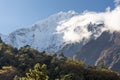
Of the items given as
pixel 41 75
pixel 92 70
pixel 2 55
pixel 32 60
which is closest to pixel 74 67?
pixel 92 70

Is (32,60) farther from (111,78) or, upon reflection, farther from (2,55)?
(111,78)

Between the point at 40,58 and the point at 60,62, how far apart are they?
10.6m

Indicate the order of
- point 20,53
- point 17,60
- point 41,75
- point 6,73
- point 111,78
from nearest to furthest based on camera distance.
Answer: point 41,75, point 6,73, point 111,78, point 17,60, point 20,53

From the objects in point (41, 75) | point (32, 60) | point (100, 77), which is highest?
point (32, 60)

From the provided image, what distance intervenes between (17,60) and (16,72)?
64.6 ft

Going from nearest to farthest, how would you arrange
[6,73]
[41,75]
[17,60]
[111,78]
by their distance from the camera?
1. [41,75]
2. [6,73]
3. [111,78]
4. [17,60]

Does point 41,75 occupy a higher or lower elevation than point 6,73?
lower

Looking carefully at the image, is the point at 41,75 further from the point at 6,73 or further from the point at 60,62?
the point at 60,62

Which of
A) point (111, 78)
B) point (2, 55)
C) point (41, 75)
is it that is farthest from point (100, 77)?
point (41, 75)

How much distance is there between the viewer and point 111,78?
151 meters

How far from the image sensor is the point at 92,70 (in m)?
155

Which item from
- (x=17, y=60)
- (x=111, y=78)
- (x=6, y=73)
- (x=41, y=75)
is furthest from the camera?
(x=17, y=60)

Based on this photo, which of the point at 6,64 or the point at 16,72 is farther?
the point at 6,64

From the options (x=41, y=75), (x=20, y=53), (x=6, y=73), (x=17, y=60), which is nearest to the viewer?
(x=41, y=75)
